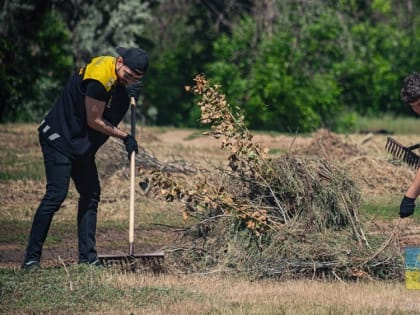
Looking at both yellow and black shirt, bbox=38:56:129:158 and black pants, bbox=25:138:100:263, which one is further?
black pants, bbox=25:138:100:263

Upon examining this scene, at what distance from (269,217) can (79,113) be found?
82.1 inches

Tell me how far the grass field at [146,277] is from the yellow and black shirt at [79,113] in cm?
112

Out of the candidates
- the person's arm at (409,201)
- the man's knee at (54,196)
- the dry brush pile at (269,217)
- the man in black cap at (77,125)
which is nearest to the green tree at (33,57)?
the dry brush pile at (269,217)

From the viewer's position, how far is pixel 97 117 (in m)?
10.1

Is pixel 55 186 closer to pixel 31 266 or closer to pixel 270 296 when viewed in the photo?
pixel 31 266

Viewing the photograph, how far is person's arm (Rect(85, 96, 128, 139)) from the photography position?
10.0 meters

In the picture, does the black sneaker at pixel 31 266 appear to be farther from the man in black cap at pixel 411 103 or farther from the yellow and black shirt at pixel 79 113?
the man in black cap at pixel 411 103

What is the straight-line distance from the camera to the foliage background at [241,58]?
2586cm

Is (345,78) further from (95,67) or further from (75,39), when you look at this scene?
(95,67)

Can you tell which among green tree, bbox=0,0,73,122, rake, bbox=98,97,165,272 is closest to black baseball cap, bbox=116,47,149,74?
rake, bbox=98,97,165,272

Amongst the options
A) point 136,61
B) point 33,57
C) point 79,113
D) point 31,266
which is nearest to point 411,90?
point 136,61

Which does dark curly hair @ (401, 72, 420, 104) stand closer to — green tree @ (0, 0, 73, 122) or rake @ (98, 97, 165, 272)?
rake @ (98, 97, 165, 272)

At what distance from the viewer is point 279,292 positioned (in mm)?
9398

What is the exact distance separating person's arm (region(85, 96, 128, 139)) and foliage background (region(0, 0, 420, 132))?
14.5 metres
